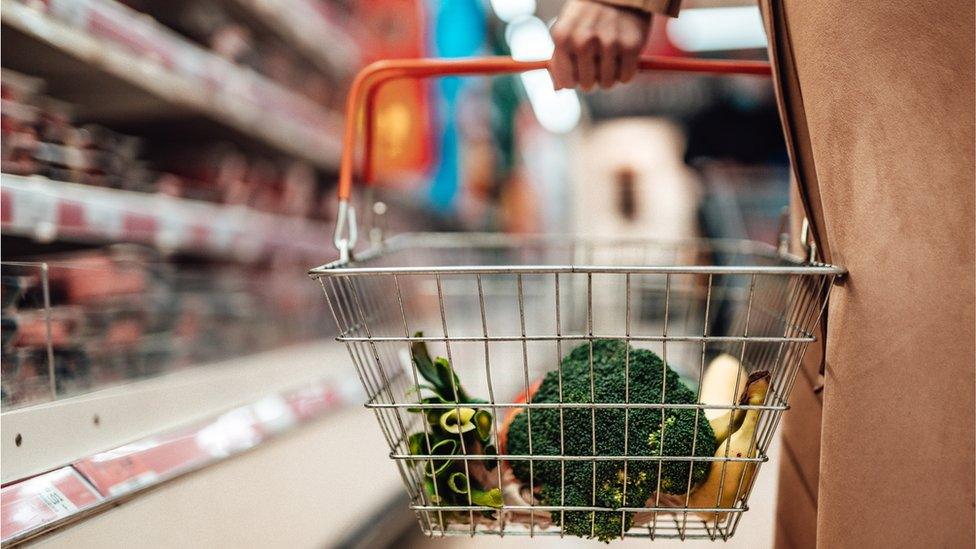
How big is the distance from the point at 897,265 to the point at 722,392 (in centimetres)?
38

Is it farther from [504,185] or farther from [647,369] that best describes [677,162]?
[647,369]

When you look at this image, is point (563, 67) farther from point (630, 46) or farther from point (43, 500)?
point (43, 500)

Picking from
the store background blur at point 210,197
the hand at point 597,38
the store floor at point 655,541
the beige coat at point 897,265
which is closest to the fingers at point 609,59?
the hand at point 597,38

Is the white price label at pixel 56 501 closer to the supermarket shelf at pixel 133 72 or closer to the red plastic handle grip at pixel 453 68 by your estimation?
the red plastic handle grip at pixel 453 68

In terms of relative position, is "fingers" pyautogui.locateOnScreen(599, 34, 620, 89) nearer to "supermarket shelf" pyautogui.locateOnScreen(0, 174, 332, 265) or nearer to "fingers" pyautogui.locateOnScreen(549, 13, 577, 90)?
"fingers" pyautogui.locateOnScreen(549, 13, 577, 90)

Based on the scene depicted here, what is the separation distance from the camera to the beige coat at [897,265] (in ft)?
2.25

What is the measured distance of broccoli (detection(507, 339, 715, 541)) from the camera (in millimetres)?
828

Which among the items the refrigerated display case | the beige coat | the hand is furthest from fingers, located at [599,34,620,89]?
the refrigerated display case

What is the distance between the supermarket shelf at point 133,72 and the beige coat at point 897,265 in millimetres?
1203

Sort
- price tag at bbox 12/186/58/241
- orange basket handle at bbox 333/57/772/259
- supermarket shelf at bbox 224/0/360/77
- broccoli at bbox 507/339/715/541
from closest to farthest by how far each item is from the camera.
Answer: broccoli at bbox 507/339/715/541, orange basket handle at bbox 333/57/772/259, price tag at bbox 12/186/58/241, supermarket shelf at bbox 224/0/360/77

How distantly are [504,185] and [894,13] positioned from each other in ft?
16.7

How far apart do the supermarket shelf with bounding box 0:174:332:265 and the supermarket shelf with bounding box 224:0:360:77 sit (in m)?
0.67

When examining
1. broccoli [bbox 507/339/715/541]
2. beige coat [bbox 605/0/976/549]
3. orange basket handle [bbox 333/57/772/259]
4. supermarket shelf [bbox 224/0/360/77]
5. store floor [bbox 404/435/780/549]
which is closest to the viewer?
beige coat [bbox 605/0/976/549]

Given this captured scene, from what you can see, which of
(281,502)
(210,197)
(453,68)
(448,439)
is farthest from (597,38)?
(210,197)
